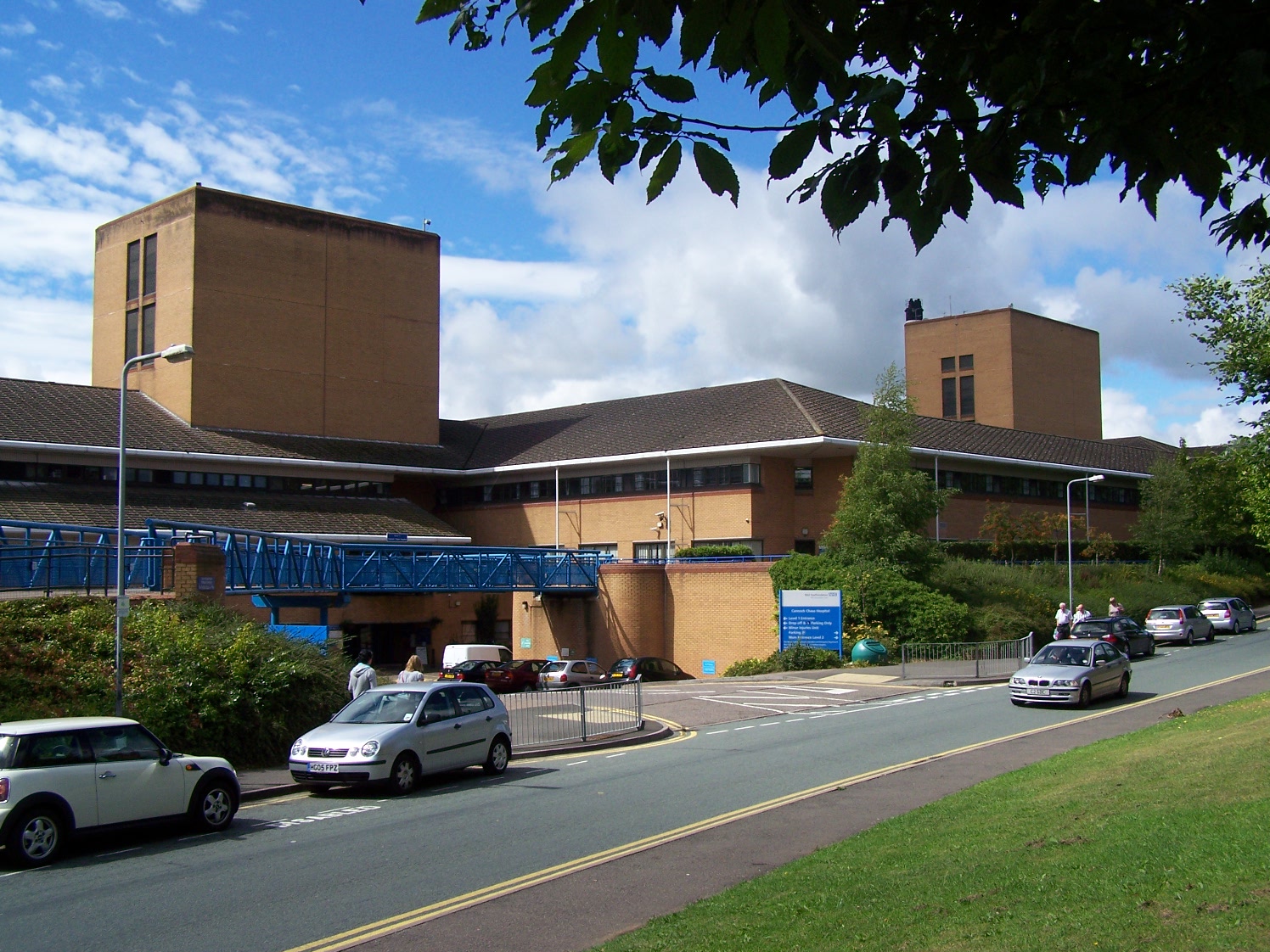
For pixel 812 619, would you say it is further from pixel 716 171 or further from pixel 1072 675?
pixel 716 171

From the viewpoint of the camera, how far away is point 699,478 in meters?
49.8

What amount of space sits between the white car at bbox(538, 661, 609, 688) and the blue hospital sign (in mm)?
6817

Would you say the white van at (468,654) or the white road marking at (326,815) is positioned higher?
the white road marking at (326,815)

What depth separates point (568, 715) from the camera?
22281 mm

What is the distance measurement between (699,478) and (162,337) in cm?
2502

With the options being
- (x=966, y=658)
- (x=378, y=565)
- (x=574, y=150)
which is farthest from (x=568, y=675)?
(x=574, y=150)

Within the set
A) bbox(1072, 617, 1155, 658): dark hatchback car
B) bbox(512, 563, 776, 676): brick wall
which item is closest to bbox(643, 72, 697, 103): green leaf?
bbox(1072, 617, 1155, 658): dark hatchback car

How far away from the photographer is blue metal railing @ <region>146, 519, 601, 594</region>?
106 feet

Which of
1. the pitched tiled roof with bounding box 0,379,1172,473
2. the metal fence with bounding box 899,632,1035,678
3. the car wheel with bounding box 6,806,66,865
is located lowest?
the metal fence with bounding box 899,632,1035,678

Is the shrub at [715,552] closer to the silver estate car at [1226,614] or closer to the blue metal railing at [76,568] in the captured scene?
the silver estate car at [1226,614]

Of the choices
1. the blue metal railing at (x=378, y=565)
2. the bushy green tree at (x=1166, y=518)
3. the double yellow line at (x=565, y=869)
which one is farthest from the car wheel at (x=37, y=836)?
the bushy green tree at (x=1166, y=518)

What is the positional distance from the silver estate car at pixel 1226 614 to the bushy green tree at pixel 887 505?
51.5 ft

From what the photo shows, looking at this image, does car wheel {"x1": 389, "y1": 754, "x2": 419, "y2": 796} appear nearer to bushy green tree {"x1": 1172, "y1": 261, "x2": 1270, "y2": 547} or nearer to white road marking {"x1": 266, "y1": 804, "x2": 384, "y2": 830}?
white road marking {"x1": 266, "y1": 804, "x2": 384, "y2": 830}

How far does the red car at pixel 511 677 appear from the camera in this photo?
36.9m
